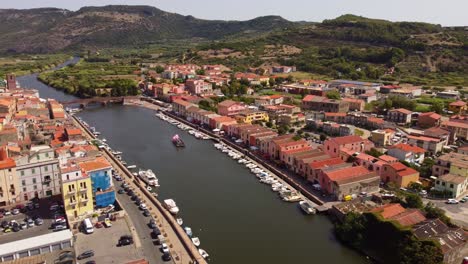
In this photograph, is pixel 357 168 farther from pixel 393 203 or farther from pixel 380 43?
pixel 380 43

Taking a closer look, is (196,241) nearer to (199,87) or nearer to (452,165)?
(452,165)

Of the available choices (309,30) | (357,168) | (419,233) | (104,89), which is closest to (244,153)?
(357,168)

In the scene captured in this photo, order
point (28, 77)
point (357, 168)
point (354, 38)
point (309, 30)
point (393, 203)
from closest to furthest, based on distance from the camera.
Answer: point (393, 203) → point (357, 168) → point (28, 77) → point (354, 38) → point (309, 30)

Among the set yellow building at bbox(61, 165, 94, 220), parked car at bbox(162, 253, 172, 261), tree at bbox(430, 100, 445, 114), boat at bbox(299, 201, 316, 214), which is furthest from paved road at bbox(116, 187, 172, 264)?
tree at bbox(430, 100, 445, 114)

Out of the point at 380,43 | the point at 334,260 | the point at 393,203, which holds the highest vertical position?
the point at 380,43

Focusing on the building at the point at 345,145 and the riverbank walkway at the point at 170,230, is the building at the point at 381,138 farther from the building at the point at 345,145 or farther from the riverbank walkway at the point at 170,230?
the riverbank walkway at the point at 170,230

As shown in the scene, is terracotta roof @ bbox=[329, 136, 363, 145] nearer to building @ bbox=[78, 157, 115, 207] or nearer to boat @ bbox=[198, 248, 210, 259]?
boat @ bbox=[198, 248, 210, 259]
